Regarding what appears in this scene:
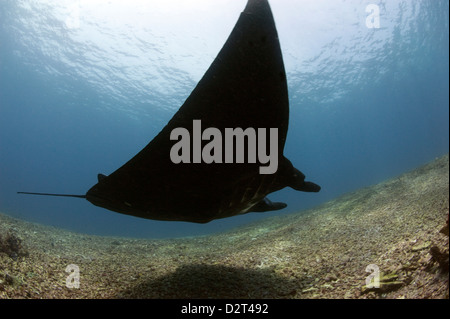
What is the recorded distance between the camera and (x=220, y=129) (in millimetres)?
2016

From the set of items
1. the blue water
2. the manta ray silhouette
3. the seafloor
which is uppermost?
the blue water

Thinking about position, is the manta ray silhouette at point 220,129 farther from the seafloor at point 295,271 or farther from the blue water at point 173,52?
the blue water at point 173,52

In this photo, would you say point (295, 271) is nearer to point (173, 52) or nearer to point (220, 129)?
point (220, 129)

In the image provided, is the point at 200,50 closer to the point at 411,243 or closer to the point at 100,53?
the point at 100,53

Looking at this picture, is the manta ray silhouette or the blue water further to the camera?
the blue water

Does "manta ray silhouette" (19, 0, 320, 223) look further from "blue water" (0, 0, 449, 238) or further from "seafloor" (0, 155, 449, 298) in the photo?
"blue water" (0, 0, 449, 238)

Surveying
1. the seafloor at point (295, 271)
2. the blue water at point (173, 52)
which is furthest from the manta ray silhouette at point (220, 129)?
the blue water at point (173, 52)

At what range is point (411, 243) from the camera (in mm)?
2547

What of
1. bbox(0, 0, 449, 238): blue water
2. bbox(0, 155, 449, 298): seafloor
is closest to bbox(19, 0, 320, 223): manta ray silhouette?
bbox(0, 155, 449, 298): seafloor

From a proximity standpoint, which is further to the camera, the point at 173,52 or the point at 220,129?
the point at 173,52

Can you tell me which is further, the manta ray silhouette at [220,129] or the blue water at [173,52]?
the blue water at [173,52]

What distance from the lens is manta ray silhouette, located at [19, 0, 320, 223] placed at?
173 centimetres

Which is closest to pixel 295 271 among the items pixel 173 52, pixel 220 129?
pixel 220 129

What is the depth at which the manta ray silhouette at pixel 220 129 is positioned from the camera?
5.68 ft
